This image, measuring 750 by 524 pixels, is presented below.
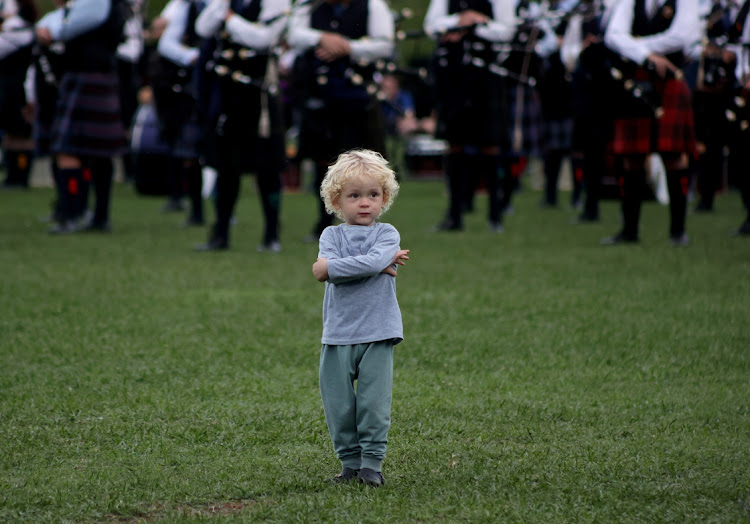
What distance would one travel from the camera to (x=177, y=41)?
26.6ft

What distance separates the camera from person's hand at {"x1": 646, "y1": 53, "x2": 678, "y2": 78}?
6.31 meters

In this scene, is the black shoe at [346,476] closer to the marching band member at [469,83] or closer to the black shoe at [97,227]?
the marching band member at [469,83]

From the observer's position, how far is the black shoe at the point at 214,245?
6926 mm

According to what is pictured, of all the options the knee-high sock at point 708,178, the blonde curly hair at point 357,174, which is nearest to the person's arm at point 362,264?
the blonde curly hair at point 357,174

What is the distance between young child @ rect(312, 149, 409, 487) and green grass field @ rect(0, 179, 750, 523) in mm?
129

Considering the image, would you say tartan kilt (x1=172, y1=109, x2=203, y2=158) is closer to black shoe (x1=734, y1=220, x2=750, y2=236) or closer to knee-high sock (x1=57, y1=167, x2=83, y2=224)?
knee-high sock (x1=57, y1=167, x2=83, y2=224)

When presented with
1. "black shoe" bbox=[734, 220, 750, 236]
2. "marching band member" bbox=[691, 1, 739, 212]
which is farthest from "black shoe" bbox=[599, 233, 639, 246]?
"marching band member" bbox=[691, 1, 739, 212]

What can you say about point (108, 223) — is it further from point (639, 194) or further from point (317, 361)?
point (317, 361)

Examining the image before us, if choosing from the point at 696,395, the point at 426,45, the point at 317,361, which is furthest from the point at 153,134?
the point at 426,45

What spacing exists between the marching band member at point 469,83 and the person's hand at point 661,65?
1.70 meters

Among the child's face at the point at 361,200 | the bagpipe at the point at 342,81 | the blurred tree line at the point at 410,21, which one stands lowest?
the child's face at the point at 361,200

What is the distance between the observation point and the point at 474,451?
276 cm

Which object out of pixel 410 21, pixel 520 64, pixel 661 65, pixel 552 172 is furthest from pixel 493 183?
pixel 410 21

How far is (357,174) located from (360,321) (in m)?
0.33
